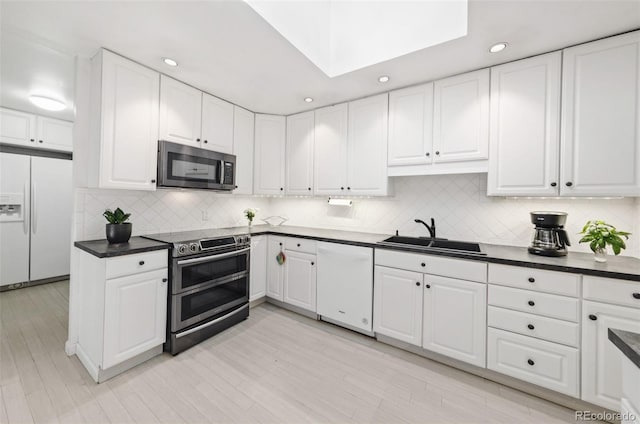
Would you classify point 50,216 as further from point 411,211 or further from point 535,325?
point 535,325

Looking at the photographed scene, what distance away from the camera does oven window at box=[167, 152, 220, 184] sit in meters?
2.46

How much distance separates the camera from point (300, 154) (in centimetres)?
337

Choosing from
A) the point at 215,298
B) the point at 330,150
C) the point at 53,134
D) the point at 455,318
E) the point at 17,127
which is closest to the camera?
the point at 455,318

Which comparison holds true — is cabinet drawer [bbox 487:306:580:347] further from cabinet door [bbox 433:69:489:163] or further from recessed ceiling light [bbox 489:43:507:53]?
recessed ceiling light [bbox 489:43:507:53]

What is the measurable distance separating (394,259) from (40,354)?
123 inches

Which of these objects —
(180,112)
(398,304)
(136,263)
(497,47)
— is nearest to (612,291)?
(398,304)

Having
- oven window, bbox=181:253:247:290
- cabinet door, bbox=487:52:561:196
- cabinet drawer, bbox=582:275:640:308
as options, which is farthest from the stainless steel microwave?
cabinet drawer, bbox=582:275:640:308

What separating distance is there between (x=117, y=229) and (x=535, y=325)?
3.22 metres

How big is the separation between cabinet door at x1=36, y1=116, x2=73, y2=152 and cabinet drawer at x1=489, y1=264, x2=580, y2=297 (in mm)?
5580

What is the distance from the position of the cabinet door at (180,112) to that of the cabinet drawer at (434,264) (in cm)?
222

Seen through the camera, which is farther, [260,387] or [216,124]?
[216,124]

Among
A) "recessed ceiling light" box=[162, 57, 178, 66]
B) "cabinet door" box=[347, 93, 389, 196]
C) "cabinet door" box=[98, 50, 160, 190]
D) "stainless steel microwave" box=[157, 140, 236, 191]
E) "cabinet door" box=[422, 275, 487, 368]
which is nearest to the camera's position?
"cabinet door" box=[422, 275, 487, 368]

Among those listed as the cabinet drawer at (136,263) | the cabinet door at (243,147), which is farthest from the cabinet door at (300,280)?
the cabinet drawer at (136,263)

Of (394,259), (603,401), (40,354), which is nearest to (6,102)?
(40,354)
